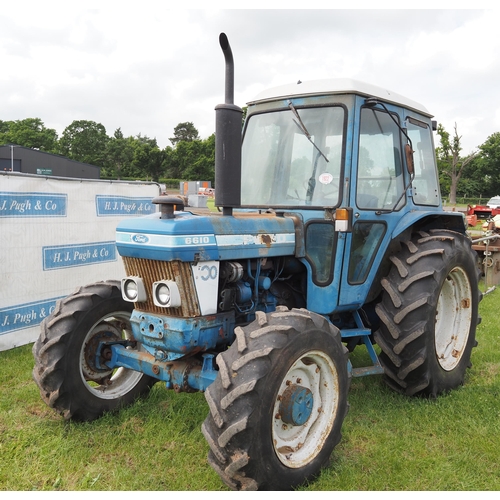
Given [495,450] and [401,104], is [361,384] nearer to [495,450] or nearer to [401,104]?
[495,450]

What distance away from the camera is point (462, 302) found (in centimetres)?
474

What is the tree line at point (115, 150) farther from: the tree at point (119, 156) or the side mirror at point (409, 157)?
the side mirror at point (409, 157)

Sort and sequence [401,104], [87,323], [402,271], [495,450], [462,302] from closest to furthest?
[495,450]
[87,323]
[402,271]
[401,104]
[462,302]

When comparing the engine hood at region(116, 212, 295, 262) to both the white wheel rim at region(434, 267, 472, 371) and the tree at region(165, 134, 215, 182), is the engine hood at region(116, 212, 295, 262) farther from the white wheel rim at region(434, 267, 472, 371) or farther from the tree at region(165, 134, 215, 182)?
the tree at region(165, 134, 215, 182)

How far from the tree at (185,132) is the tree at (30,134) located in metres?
23.0

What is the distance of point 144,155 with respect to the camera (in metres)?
69.8

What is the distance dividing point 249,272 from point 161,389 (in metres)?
1.58

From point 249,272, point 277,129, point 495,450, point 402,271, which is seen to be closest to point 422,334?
point 402,271

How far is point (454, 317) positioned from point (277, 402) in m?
2.53

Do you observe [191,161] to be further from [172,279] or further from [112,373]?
[172,279]

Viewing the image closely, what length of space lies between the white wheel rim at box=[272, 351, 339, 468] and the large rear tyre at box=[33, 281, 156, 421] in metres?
1.56

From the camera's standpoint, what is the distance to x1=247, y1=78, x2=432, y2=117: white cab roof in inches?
150

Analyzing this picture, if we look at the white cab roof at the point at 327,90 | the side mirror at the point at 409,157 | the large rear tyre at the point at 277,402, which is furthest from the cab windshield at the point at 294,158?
the large rear tyre at the point at 277,402

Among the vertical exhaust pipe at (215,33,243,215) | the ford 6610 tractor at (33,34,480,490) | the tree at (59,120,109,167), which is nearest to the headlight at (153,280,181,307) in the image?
the ford 6610 tractor at (33,34,480,490)
